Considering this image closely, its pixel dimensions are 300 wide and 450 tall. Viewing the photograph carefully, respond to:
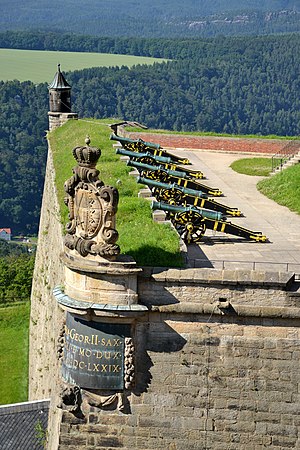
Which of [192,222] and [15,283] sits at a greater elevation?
[192,222]

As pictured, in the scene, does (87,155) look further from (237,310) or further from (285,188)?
(285,188)

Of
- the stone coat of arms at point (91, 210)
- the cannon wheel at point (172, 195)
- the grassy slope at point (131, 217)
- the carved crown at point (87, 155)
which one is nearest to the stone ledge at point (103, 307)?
the stone coat of arms at point (91, 210)

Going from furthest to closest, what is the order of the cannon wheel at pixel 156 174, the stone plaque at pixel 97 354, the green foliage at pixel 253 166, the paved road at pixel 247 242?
the green foliage at pixel 253 166 < the cannon wheel at pixel 156 174 < the paved road at pixel 247 242 < the stone plaque at pixel 97 354

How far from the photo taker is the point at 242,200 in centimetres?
2764

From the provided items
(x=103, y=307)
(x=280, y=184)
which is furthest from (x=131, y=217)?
(x=280, y=184)

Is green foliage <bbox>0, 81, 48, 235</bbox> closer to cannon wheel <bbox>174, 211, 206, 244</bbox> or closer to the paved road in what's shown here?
the paved road

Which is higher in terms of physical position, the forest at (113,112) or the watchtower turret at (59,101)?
the forest at (113,112)

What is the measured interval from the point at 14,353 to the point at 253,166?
1224 centimetres

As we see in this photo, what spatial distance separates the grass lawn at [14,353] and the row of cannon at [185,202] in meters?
8.86

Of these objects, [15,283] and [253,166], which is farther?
[15,283]

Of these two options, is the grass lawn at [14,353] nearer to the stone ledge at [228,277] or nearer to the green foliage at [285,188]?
the green foliage at [285,188]

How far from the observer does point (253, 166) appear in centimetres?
3597

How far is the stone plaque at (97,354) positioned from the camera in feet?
50.6

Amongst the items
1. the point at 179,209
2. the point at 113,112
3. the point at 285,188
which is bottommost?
the point at 179,209
